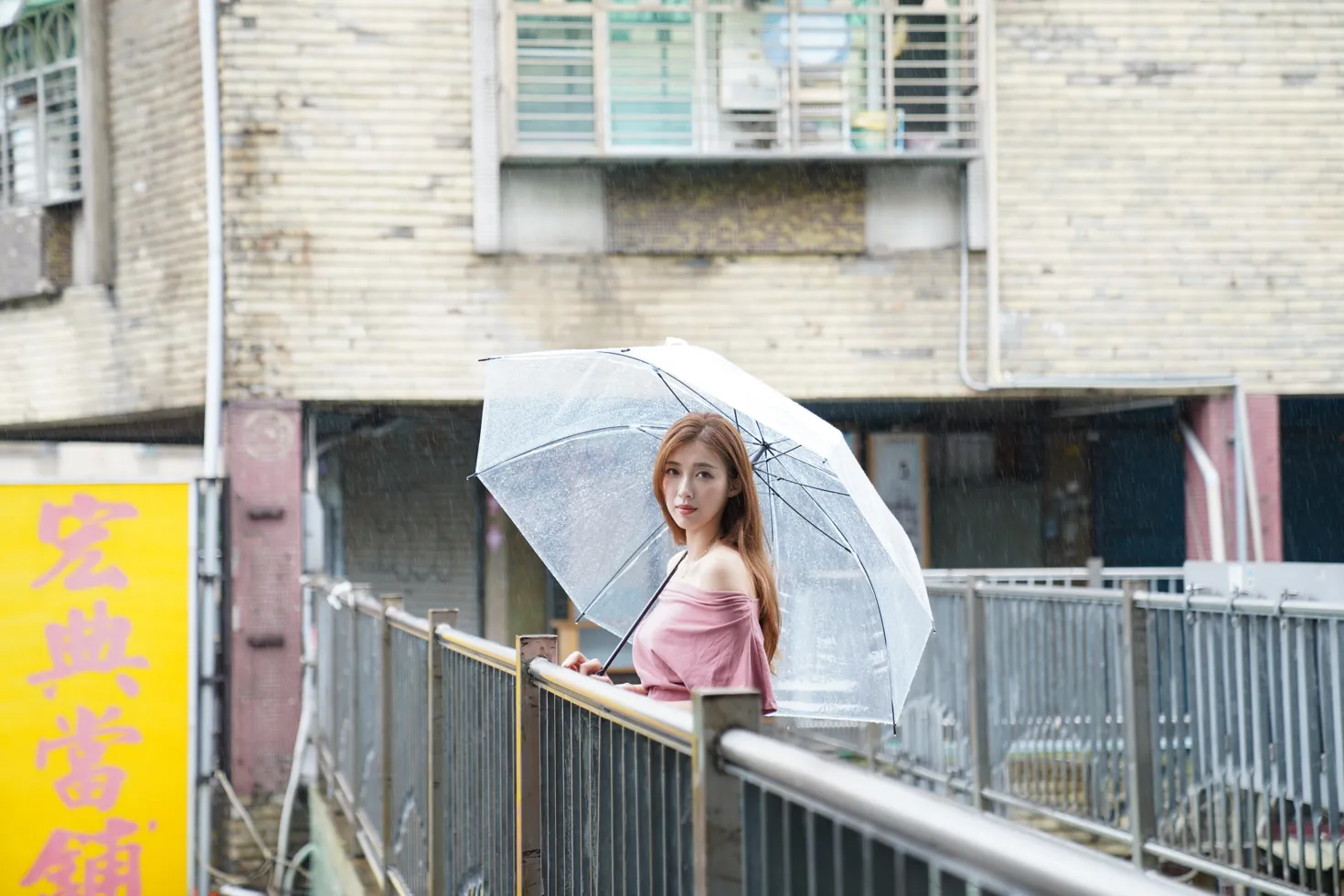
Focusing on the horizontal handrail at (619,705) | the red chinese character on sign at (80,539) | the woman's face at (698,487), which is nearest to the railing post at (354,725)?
the red chinese character on sign at (80,539)

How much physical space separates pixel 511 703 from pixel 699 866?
69.6 inches

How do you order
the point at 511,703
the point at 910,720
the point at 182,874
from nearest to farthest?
the point at 511,703, the point at 910,720, the point at 182,874

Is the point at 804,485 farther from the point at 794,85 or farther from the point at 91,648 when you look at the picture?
the point at 794,85

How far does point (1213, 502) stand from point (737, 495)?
9.35 meters

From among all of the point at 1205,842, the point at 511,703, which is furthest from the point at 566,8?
the point at 511,703

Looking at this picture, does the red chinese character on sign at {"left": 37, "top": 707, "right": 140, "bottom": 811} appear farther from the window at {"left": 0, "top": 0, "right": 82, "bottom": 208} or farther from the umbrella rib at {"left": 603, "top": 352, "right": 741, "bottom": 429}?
the umbrella rib at {"left": 603, "top": 352, "right": 741, "bottom": 429}

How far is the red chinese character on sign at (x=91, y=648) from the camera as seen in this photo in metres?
10.2

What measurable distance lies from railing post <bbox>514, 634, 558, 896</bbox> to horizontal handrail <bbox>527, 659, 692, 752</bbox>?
1.8 inches

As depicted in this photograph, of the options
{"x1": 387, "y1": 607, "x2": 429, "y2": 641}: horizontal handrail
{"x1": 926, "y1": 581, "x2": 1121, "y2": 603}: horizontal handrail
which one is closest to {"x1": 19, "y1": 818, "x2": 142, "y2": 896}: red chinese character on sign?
{"x1": 387, "y1": 607, "x2": 429, "y2": 641}: horizontal handrail

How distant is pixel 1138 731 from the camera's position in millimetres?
6543

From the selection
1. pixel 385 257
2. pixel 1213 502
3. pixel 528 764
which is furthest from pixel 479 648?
pixel 1213 502

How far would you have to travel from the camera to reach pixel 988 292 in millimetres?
11922

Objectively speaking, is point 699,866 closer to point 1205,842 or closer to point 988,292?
point 1205,842

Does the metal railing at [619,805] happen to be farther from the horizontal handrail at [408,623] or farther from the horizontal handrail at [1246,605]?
the horizontal handrail at [1246,605]
